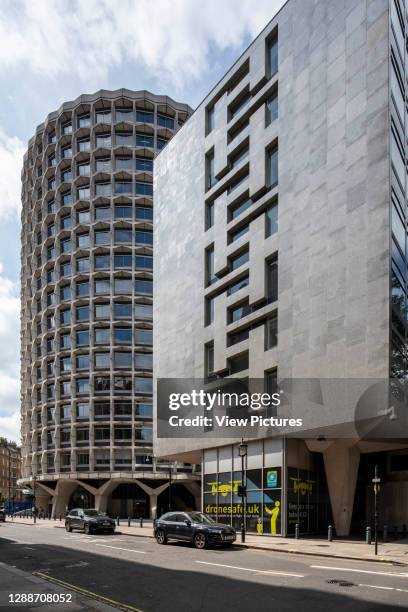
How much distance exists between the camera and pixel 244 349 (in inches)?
1454

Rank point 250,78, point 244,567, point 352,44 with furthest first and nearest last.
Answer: point 250,78, point 352,44, point 244,567

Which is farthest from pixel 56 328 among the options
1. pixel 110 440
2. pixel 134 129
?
pixel 134 129

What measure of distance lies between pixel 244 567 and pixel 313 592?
201 inches

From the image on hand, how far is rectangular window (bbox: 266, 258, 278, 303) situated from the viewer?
35.3 metres

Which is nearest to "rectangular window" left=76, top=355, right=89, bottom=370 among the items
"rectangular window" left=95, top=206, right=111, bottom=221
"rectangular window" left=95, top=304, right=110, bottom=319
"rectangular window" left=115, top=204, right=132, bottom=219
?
"rectangular window" left=95, top=304, right=110, bottom=319

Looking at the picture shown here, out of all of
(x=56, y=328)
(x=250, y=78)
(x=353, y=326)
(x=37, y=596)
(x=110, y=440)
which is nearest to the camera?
(x=37, y=596)

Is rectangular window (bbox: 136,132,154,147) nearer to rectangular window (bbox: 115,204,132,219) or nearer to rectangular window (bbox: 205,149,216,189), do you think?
rectangular window (bbox: 115,204,132,219)

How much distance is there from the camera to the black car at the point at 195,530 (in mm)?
25125

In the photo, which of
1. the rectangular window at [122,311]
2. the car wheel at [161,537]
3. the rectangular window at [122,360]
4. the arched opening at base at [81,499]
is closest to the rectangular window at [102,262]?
the rectangular window at [122,311]

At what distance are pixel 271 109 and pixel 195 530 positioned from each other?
25.7m

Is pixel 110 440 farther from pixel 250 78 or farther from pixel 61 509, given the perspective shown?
pixel 250 78

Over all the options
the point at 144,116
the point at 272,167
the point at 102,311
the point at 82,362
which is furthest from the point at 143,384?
the point at 272,167

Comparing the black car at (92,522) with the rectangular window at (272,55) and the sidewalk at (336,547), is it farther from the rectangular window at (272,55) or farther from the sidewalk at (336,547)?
the rectangular window at (272,55)

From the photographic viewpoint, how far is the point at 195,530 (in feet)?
84.1
